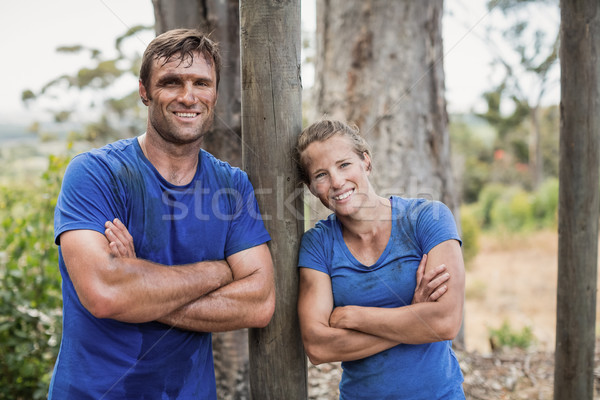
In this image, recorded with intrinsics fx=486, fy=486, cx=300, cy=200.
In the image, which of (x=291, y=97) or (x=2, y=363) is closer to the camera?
(x=291, y=97)

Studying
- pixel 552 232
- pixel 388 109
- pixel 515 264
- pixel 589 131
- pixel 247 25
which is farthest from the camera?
pixel 552 232

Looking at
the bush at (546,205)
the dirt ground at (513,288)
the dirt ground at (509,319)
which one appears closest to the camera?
the dirt ground at (509,319)

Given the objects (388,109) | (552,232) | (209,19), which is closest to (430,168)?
(388,109)

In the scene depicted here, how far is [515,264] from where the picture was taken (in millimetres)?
12633

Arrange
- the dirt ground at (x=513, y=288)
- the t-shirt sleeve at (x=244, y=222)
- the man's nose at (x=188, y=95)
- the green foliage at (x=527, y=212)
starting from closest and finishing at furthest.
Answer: the man's nose at (x=188, y=95), the t-shirt sleeve at (x=244, y=222), the dirt ground at (x=513, y=288), the green foliage at (x=527, y=212)

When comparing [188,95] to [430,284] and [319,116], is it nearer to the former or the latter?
[430,284]

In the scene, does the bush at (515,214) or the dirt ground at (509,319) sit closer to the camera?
the dirt ground at (509,319)

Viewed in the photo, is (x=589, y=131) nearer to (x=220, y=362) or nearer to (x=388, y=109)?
(x=388, y=109)

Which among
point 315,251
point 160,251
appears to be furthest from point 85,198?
point 315,251

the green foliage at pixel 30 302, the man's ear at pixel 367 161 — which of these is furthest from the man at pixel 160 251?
the green foliage at pixel 30 302

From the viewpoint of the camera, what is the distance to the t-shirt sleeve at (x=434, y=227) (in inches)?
84.4

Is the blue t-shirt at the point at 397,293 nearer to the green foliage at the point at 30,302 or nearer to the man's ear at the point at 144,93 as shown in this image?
the man's ear at the point at 144,93

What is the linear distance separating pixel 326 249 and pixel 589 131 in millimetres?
1856

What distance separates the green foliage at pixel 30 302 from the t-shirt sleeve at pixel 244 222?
2.00m
